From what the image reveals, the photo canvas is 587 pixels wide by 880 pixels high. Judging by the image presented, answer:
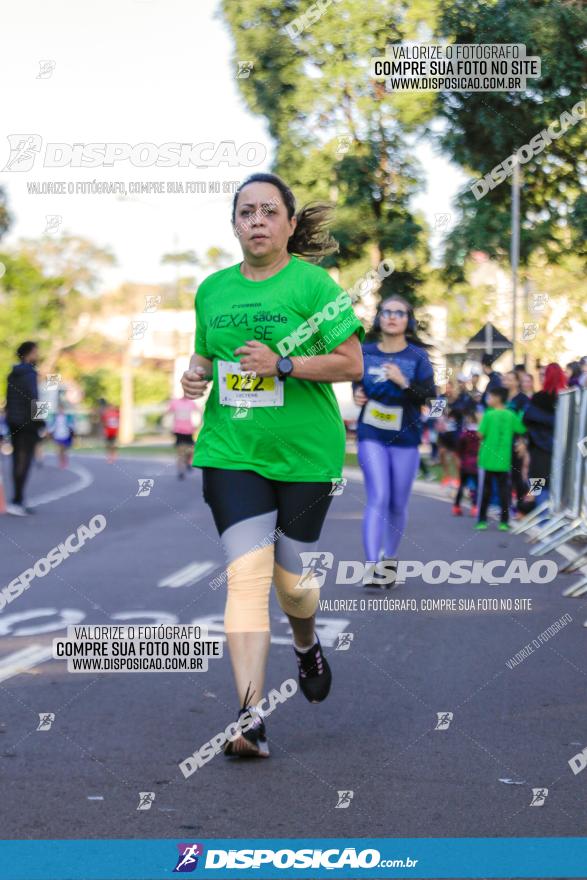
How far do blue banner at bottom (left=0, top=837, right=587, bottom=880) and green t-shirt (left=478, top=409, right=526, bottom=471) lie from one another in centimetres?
1109

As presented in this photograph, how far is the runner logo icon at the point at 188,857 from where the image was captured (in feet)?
11.9

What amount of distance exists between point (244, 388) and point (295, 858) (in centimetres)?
182

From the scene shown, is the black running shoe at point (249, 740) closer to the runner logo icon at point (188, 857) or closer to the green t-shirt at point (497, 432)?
the runner logo icon at point (188, 857)

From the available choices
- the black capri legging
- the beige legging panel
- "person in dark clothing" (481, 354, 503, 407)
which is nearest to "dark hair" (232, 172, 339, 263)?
the black capri legging

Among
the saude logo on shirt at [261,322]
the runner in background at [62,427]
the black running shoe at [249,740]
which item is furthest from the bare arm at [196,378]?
the runner in background at [62,427]

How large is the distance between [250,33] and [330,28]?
0.96m

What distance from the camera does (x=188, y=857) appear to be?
3.72 meters

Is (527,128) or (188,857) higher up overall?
(527,128)

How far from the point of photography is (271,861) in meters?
3.72

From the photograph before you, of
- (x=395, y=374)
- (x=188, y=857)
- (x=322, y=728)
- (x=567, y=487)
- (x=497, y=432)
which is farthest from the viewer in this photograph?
(x=497, y=432)

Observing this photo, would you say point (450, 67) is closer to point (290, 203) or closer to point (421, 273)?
point (290, 203)

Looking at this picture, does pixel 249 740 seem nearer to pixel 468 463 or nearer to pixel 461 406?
pixel 468 463

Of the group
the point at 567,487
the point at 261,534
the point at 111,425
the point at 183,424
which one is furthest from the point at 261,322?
the point at 111,425

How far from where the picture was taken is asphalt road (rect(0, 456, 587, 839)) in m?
4.15
